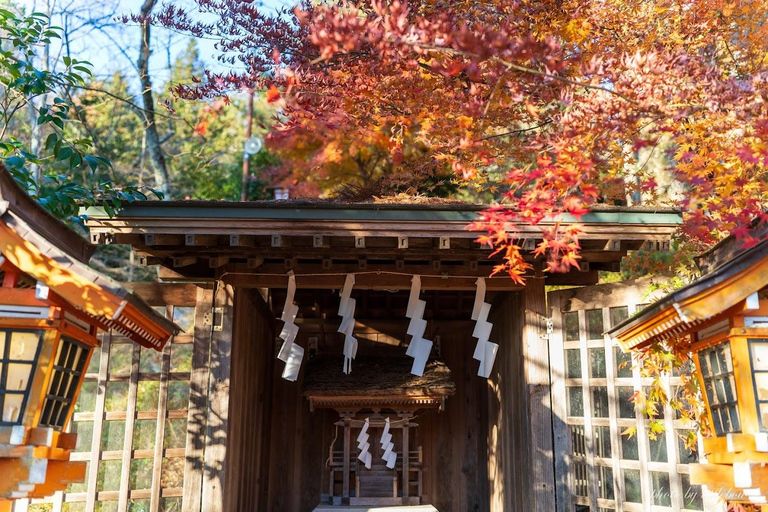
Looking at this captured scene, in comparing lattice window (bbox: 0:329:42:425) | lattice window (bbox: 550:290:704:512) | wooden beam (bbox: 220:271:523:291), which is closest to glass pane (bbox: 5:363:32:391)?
lattice window (bbox: 0:329:42:425)

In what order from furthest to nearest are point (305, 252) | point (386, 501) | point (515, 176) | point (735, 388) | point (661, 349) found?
point (386, 501)
point (305, 252)
point (661, 349)
point (515, 176)
point (735, 388)

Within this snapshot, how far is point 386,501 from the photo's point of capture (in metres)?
7.68

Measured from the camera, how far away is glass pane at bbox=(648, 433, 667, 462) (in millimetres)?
5422

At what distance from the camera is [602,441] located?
19.3ft

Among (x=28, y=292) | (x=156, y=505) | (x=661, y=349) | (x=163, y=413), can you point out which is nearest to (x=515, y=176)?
(x=661, y=349)

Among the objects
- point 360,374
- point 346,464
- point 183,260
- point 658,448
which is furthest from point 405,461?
point 183,260

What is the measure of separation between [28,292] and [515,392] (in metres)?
4.61

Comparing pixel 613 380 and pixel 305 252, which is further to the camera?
pixel 305 252

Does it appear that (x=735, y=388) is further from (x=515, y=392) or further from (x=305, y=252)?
(x=305, y=252)

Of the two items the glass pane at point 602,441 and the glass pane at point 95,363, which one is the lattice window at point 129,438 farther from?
the glass pane at point 602,441

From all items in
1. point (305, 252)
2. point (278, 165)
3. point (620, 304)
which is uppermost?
point (278, 165)

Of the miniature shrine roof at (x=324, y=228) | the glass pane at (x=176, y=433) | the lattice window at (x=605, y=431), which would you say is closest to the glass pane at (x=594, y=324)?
the lattice window at (x=605, y=431)

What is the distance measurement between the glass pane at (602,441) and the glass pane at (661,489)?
0.44m

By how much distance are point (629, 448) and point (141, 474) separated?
163 inches
